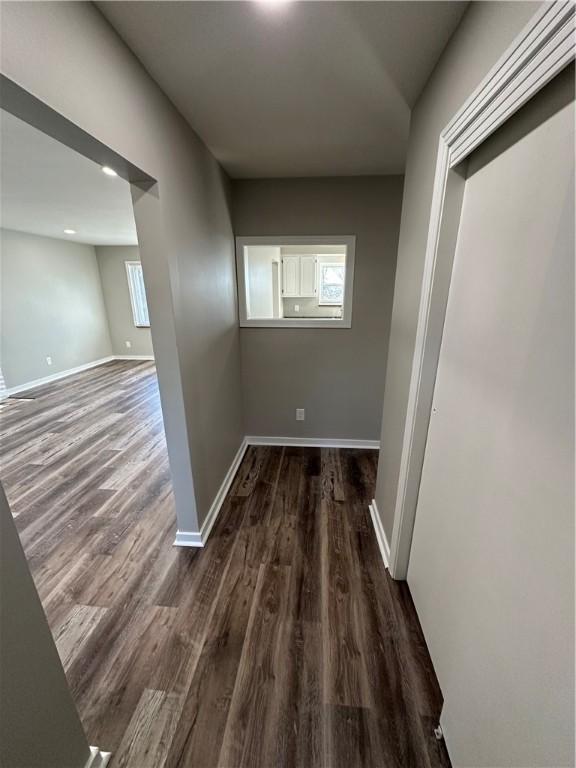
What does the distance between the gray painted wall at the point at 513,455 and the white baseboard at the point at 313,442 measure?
185 centimetres

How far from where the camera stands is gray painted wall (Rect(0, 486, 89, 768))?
25.6 inches

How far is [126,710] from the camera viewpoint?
43.3 inches

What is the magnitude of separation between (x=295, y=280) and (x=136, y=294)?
3658 mm

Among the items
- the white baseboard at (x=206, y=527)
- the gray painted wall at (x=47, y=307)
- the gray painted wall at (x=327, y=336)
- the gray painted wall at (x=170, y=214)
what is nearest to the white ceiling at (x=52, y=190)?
the gray painted wall at (x=47, y=307)

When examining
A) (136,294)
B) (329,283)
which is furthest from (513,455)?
(136,294)

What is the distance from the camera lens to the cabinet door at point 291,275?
522 centimetres

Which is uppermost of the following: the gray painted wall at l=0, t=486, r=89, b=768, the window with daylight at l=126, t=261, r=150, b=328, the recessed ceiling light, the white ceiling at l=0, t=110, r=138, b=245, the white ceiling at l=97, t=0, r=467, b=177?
the white ceiling at l=0, t=110, r=138, b=245

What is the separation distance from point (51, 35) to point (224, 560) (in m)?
2.26

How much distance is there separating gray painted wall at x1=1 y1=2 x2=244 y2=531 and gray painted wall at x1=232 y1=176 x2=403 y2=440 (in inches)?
12.8

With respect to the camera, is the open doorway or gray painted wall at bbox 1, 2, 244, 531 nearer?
gray painted wall at bbox 1, 2, 244, 531

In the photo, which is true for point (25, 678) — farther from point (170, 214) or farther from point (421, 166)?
point (421, 166)

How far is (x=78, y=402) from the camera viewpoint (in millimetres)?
4262

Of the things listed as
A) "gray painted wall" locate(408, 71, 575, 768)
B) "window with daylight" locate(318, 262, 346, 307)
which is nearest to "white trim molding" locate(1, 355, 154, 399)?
"window with daylight" locate(318, 262, 346, 307)

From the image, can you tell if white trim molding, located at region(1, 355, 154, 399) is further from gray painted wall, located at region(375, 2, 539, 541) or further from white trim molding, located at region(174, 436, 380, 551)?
gray painted wall, located at region(375, 2, 539, 541)
